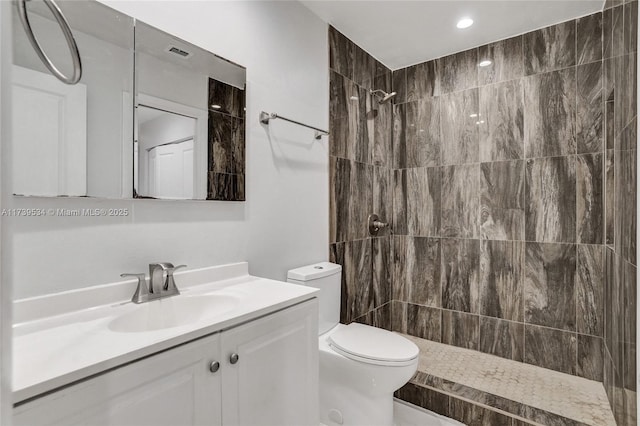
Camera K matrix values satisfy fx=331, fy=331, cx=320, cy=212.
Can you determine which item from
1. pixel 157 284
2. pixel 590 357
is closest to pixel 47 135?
pixel 157 284

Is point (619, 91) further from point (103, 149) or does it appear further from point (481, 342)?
point (103, 149)

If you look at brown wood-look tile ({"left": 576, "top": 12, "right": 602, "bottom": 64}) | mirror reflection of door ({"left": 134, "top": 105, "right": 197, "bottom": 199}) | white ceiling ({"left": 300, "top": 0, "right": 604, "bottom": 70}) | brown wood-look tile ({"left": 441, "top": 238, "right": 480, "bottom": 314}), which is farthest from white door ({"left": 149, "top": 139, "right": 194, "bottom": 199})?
brown wood-look tile ({"left": 576, "top": 12, "right": 602, "bottom": 64})

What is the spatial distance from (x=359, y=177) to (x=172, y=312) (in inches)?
63.7

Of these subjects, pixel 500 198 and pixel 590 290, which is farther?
pixel 500 198

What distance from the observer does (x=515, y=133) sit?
2.30 metres

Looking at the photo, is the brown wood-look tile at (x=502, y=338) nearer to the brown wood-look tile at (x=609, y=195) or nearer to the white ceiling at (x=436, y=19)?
the brown wood-look tile at (x=609, y=195)

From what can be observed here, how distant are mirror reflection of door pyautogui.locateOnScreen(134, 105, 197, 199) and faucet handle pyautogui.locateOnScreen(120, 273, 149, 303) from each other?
30cm

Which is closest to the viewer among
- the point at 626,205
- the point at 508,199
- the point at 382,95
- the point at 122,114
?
the point at 122,114

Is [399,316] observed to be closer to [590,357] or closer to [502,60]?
[590,357]

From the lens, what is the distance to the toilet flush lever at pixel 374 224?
8.41ft

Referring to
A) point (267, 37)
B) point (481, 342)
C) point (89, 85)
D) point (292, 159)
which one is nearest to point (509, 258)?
point (481, 342)

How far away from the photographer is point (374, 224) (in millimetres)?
2574

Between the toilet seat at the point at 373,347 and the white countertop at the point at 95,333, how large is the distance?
0.56 metres

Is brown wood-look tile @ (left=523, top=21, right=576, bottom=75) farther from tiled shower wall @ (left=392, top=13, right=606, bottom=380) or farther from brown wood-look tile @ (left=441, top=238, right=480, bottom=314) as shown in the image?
brown wood-look tile @ (left=441, top=238, right=480, bottom=314)
